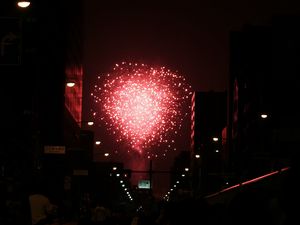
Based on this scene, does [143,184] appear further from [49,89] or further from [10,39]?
[10,39]

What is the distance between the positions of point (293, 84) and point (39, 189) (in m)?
83.9

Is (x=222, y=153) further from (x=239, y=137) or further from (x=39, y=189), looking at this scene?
(x=39, y=189)

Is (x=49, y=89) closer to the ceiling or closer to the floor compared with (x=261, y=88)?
closer to the floor

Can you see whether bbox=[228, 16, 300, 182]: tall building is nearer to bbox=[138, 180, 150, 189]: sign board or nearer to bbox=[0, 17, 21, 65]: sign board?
bbox=[138, 180, 150, 189]: sign board

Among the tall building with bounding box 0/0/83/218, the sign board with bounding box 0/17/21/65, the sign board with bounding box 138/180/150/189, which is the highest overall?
the tall building with bounding box 0/0/83/218

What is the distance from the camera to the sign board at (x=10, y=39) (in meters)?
18.8

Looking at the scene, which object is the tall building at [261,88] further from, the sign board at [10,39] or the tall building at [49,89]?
the sign board at [10,39]

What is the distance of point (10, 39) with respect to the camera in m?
18.9

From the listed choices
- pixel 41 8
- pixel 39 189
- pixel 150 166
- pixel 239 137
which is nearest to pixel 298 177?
pixel 39 189

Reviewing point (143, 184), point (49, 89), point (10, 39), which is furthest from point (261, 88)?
point (10, 39)

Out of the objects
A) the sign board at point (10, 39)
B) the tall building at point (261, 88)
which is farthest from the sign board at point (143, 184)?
the sign board at point (10, 39)

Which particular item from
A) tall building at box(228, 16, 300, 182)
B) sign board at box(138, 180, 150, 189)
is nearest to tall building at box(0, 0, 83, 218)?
tall building at box(228, 16, 300, 182)

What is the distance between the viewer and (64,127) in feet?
258

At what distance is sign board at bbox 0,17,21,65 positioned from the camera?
18828 millimetres
